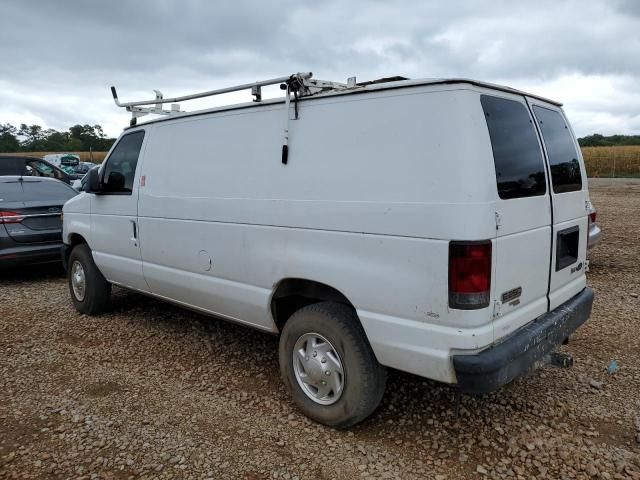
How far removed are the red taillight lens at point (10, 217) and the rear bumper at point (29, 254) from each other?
37 cm

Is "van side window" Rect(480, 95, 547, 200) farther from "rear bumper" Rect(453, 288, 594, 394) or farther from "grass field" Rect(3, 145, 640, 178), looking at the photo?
"grass field" Rect(3, 145, 640, 178)

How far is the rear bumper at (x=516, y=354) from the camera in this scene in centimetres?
257

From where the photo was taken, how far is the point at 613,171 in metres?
34.1

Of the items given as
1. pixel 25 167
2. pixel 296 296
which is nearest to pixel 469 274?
Answer: pixel 296 296

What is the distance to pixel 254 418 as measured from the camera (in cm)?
340

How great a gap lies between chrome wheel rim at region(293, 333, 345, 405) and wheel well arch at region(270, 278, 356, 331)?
26 centimetres

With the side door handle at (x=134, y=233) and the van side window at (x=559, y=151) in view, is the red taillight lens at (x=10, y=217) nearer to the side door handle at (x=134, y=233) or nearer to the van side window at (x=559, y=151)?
the side door handle at (x=134, y=233)

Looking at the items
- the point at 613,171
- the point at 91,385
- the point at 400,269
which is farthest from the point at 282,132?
the point at 613,171

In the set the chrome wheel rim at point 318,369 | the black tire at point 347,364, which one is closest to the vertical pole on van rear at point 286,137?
the black tire at point 347,364

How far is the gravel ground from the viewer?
2.87 m

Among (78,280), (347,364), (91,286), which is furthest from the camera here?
(78,280)

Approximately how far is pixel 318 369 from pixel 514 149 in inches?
70.2

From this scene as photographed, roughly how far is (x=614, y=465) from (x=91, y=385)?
3.58 m

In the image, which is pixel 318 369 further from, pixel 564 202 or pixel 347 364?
pixel 564 202
